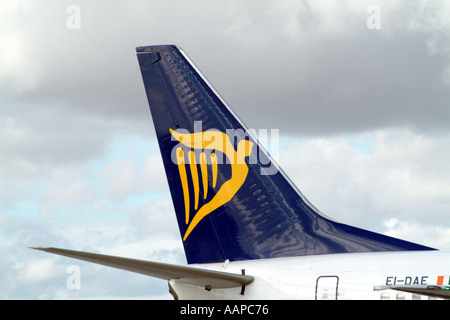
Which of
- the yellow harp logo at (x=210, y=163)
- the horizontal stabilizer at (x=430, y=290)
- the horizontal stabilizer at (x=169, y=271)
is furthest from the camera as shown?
the yellow harp logo at (x=210, y=163)

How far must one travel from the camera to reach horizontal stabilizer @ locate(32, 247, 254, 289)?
567 inches

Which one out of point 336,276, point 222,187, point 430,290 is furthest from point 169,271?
point 430,290

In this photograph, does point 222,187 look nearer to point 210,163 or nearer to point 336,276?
point 210,163

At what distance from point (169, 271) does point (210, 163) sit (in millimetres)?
4722

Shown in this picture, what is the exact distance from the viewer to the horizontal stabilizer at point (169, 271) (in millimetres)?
14391

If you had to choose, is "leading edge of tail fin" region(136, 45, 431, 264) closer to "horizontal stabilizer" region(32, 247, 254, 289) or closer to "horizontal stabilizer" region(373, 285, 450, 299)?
"horizontal stabilizer" region(32, 247, 254, 289)

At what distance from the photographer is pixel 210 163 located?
19.4 meters

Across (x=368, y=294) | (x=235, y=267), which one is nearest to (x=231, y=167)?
(x=235, y=267)

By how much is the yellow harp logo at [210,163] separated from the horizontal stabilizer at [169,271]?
3.01 m

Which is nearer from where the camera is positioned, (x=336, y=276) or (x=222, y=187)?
(x=336, y=276)

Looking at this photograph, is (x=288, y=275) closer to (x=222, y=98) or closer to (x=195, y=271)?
(x=195, y=271)

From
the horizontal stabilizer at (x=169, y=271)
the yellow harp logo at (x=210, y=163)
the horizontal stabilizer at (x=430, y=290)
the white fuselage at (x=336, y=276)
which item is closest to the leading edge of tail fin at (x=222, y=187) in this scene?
the yellow harp logo at (x=210, y=163)

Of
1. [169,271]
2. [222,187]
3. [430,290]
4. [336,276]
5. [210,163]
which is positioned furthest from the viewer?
[210,163]

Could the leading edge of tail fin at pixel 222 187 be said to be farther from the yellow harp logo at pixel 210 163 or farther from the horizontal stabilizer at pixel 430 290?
the horizontal stabilizer at pixel 430 290
